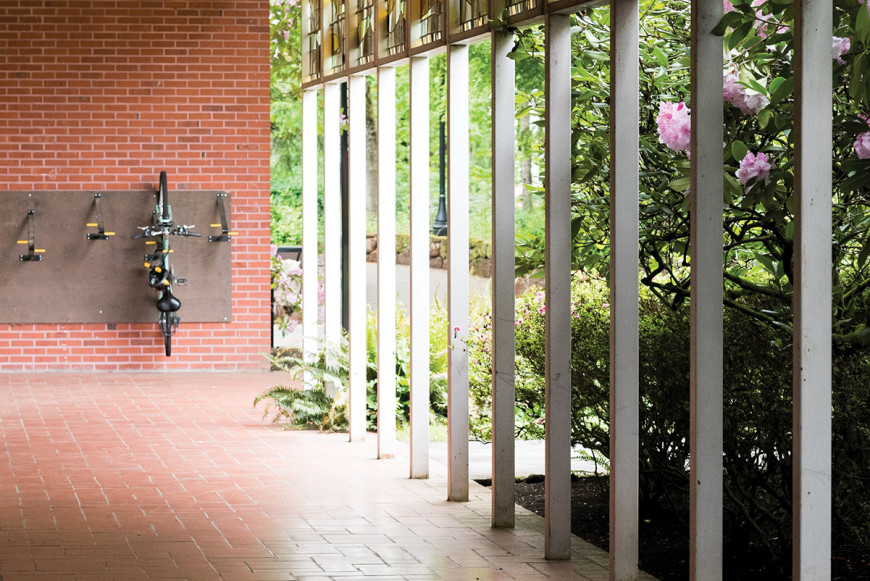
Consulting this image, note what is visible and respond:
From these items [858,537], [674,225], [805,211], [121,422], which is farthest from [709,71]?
[121,422]

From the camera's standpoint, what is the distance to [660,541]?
588cm

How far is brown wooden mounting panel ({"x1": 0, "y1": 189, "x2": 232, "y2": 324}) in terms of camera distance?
42.9 feet

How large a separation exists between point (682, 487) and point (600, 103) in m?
1.85

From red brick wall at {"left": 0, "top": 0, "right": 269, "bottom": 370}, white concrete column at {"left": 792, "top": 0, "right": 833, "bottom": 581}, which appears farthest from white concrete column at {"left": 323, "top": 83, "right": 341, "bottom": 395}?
white concrete column at {"left": 792, "top": 0, "right": 833, "bottom": 581}

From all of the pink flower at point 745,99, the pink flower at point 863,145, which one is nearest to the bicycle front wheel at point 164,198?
the pink flower at point 745,99

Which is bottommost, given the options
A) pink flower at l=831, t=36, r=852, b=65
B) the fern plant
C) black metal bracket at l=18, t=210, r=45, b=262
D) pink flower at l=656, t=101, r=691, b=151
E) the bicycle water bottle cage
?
the fern plant

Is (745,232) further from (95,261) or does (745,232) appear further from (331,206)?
(95,261)

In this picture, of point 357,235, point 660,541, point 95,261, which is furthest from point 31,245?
point 660,541

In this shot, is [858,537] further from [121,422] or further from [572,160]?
[121,422]

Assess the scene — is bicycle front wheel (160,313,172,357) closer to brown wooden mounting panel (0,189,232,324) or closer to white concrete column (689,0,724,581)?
brown wooden mounting panel (0,189,232,324)

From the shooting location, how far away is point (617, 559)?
4906 mm

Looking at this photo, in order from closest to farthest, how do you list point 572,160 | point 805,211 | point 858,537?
point 805,211
point 858,537
point 572,160

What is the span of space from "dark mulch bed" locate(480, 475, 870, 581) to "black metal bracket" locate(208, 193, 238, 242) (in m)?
6.58

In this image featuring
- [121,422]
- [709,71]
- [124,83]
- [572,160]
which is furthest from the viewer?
[124,83]
